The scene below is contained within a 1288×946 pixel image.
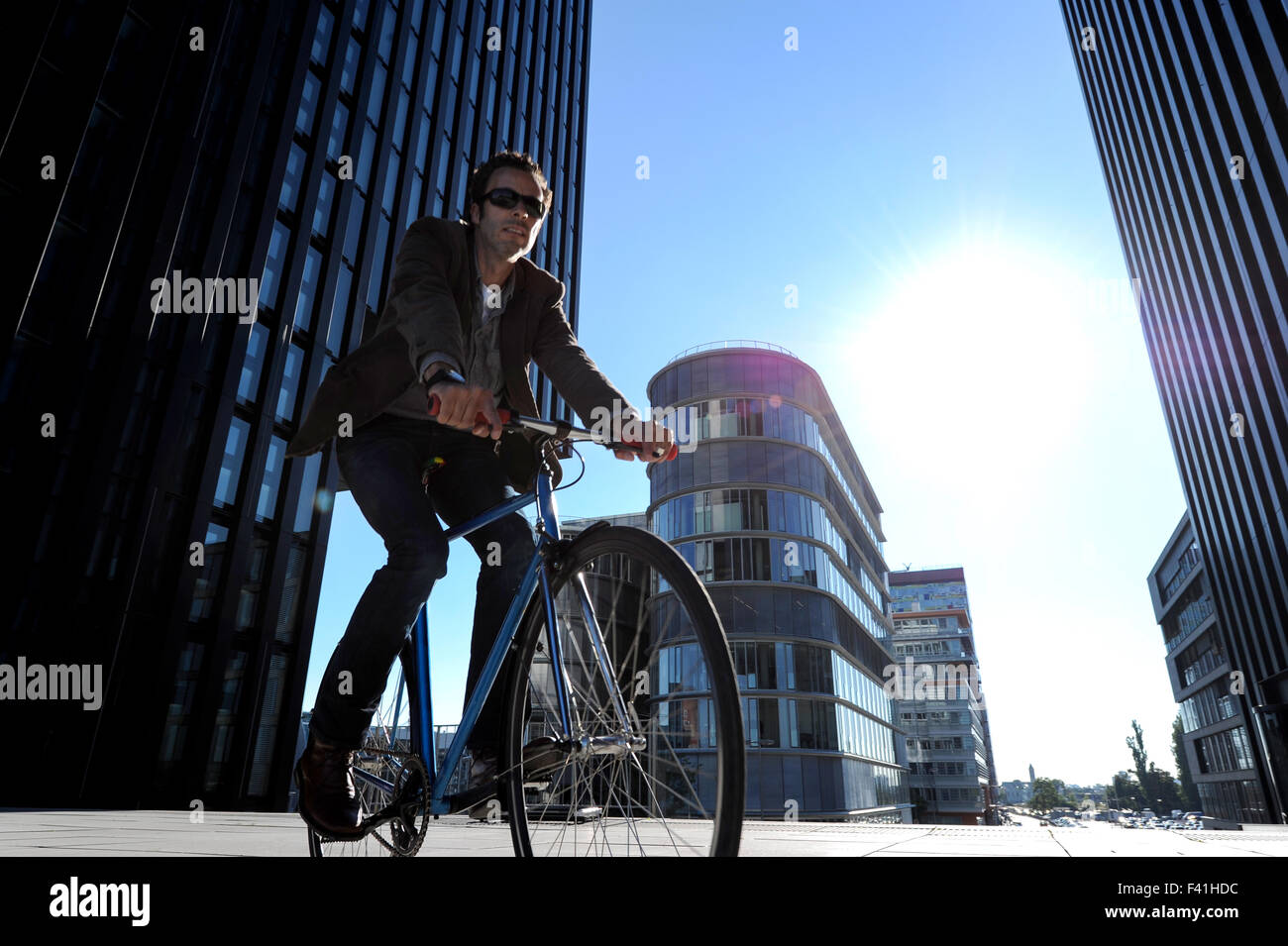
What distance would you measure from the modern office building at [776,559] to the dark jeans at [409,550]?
28067mm

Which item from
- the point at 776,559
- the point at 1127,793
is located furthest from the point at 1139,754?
the point at 776,559

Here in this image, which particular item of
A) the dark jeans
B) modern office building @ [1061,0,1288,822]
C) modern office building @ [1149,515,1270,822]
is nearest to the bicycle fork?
the dark jeans

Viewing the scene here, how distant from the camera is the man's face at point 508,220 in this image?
2.38 meters

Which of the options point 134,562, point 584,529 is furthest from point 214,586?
point 584,529

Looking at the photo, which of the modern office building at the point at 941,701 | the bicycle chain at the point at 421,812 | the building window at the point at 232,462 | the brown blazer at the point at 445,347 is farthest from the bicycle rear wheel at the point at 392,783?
the modern office building at the point at 941,701

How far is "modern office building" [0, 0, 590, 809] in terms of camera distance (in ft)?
33.0

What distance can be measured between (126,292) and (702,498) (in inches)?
1007

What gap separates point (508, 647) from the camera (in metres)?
2.04

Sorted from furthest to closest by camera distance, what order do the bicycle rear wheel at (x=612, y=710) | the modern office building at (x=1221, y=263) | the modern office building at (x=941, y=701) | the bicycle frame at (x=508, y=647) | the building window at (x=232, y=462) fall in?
the modern office building at (x=941, y=701)
the modern office building at (x=1221, y=263)
the building window at (x=232, y=462)
the bicycle frame at (x=508, y=647)
the bicycle rear wheel at (x=612, y=710)

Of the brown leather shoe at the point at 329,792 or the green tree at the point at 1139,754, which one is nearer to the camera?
the brown leather shoe at the point at 329,792

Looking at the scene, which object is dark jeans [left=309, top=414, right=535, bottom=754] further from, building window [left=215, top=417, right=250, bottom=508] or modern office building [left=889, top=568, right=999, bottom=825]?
modern office building [left=889, top=568, right=999, bottom=825]

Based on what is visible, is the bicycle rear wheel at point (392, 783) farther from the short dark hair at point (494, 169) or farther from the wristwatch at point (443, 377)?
the short dark hair at point (494, 169)

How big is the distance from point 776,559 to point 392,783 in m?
32.1
